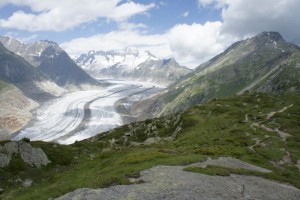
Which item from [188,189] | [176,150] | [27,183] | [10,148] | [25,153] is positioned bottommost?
[27,183]

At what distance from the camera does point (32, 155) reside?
62.7 metres

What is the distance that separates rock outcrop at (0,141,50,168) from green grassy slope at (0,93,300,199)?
1342mm

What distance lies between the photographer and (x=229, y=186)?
3750cm

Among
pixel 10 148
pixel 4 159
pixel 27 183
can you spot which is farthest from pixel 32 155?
pixel 27 183

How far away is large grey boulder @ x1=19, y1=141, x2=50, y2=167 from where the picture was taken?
61.7 meters

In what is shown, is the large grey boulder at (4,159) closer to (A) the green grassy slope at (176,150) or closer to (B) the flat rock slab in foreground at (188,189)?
(A) the green grassy slope at (176,150)

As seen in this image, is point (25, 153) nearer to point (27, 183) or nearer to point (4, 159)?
point (4, 159)

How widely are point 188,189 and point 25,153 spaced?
1420 inches

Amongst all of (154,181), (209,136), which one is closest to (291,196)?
(154,181)

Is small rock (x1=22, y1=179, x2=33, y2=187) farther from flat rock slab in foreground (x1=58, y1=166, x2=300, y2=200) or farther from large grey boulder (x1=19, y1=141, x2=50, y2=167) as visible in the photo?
flat rock slab in foreground (x1=58, y1=166, x2=300, y2=200)

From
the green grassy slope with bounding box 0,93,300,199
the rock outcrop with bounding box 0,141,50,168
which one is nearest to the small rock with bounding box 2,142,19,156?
the rock outcrop with bounding box 0,141,50,168

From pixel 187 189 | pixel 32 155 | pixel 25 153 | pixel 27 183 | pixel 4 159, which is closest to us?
pixel 187 189

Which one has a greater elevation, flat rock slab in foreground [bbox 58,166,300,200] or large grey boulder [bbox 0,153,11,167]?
large grey boulder [bbox 0,153,11,167]

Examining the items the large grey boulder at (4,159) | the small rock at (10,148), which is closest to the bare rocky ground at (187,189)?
the large grey boulder at (4,159)
